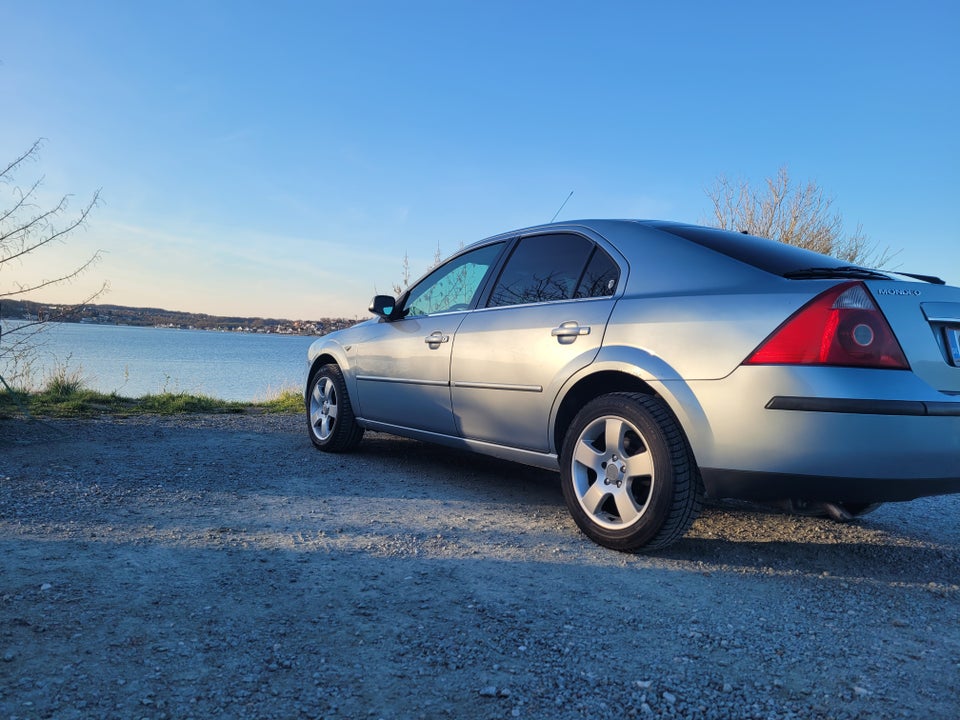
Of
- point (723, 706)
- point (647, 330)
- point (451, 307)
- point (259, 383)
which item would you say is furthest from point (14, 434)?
point (259, 383)

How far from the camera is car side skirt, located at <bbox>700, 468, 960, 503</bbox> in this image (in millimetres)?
2902

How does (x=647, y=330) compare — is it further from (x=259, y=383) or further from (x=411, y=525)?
(x=259, y=383)

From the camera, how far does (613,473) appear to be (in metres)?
3.49

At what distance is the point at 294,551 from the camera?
3.31m

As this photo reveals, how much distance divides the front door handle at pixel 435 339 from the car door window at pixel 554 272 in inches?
16.6

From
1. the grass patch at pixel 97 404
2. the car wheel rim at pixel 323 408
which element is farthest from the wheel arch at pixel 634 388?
the grass patch at pixel 97 404

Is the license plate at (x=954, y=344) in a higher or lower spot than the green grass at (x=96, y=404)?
higher

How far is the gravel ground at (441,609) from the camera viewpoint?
6.79 ft

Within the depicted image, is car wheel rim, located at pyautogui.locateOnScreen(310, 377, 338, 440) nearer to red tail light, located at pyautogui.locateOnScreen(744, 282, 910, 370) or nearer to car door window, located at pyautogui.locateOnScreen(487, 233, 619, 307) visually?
car door window, located at pyautogui.locateOnScreen(487, 233, 619, 307)

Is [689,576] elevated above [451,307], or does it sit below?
below

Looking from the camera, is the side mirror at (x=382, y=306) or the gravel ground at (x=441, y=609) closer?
the gravel ground at (x=441, y=609)

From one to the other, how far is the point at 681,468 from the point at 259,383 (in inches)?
796

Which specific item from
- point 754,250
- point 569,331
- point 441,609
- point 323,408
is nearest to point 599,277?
point 569,331

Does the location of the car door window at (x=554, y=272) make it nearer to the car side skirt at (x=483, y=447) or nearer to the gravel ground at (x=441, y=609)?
the car side skirt at (x=483, y=447)
